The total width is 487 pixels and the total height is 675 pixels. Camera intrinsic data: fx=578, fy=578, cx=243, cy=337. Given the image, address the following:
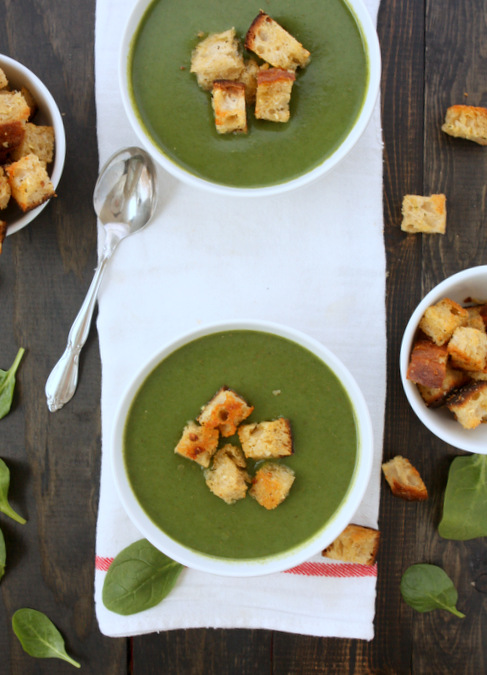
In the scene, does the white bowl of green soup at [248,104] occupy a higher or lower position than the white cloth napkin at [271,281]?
higher

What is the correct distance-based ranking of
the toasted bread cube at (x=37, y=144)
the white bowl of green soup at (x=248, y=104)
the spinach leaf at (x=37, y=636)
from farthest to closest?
the spinach leaf at (x=37, y=636) < the toasted bread cube at (x=37, y=144) < the white bowl of green soup at (x=248, y=104)

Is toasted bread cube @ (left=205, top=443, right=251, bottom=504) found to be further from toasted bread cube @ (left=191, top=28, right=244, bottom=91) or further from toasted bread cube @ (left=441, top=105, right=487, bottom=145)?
toasted bread cube @ (left=441, top=105, right=487, bottom=145)

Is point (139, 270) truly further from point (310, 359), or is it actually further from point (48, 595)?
point (48, 595)

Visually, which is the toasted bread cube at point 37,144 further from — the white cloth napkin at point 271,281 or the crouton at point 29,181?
the white cloth napkin at point 271,281

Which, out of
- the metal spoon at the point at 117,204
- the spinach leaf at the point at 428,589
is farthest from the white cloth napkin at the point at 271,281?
the spinach leaf at the point at 428,589

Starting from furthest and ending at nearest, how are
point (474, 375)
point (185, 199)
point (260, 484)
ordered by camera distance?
point (185, 199)
point (474, 375)
point (260, 484)

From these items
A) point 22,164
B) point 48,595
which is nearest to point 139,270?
point 22,164

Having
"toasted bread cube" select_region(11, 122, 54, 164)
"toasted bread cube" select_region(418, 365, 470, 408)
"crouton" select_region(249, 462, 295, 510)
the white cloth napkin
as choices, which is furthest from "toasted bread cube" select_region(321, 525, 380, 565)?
"toasted bread cube" select_region(11, 122, 54, 164)
